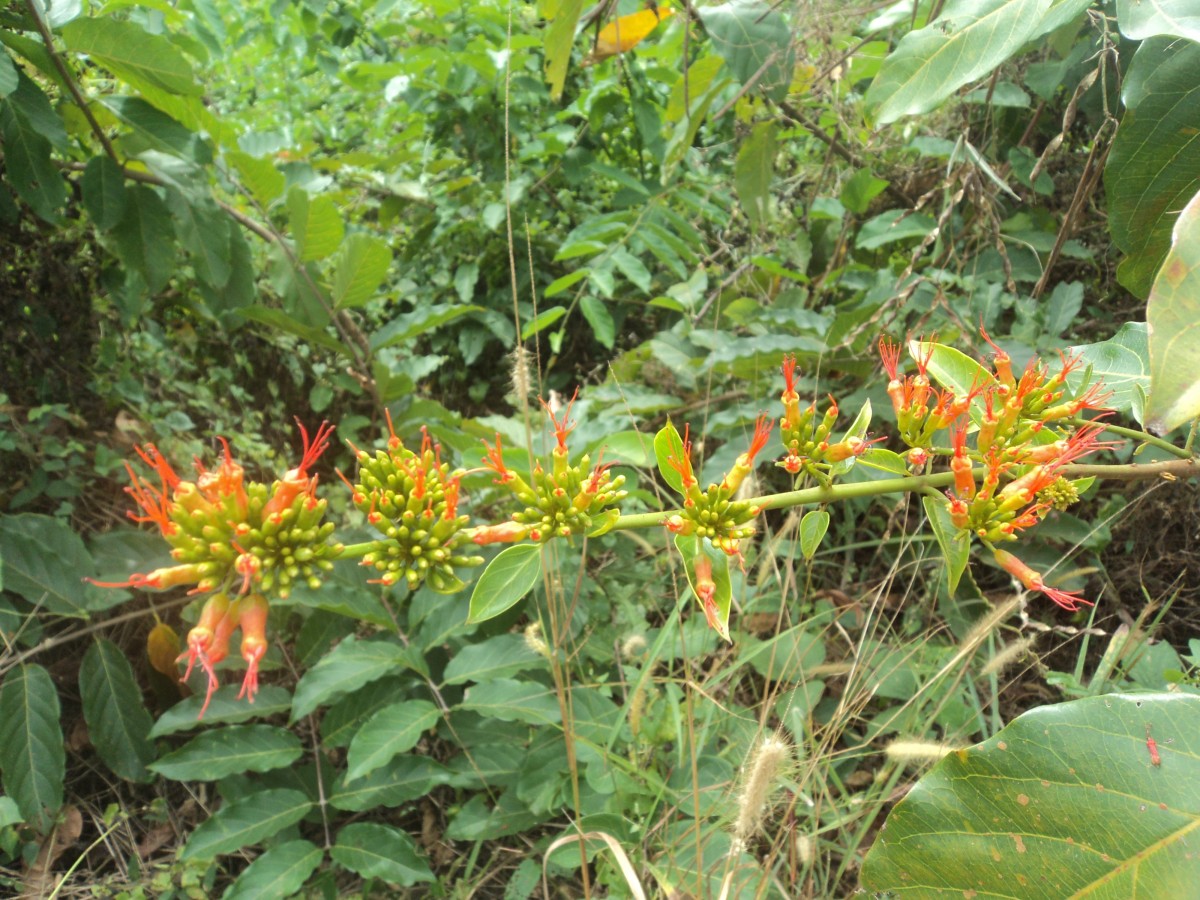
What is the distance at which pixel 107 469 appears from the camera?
Result: 2.17 m

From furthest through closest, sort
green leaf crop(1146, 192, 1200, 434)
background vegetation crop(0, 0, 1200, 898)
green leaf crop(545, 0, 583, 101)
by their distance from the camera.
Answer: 1. green leaf crop(545, 0, 583, 101)
2. background vegetation crop(0, 0, 1200, 898)
3. green leaf crop(1146, 192, 1200, 434)

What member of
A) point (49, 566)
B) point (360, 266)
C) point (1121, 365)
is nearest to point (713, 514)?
point (1121, 365)

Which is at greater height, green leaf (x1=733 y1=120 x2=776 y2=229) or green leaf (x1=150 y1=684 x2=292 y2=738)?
green leaf (x1=733 y1=120 x2=776 y2=229)

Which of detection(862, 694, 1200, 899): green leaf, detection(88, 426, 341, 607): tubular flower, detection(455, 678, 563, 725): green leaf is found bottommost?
detection(455, 678, 563, 725): green leaf

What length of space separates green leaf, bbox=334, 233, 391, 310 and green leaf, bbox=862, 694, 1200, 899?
1.80m

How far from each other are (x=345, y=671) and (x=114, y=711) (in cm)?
60

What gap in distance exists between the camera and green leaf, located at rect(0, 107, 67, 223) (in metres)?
1.71

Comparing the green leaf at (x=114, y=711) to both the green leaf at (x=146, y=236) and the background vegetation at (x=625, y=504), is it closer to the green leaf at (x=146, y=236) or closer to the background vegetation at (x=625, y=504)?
the background vegetation at (x=625, y=504)

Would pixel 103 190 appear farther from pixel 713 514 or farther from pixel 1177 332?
pixel 1177 332

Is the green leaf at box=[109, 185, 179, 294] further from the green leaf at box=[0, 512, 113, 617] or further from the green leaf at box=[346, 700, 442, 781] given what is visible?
the green leaf at box=[346, 700, 442, 781]

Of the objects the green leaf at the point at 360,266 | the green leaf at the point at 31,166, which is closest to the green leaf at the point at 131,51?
the green leaf at the point at 31,166

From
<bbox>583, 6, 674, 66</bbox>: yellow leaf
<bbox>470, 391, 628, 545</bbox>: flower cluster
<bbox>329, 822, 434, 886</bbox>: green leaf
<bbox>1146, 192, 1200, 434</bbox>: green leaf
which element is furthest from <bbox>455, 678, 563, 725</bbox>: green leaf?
<bbox>583, 6, 674, 66</bbox>: yellow leaf

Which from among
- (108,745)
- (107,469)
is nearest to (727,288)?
(107,469)

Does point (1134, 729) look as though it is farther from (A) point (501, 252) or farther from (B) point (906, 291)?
(A) point (501, 252)
